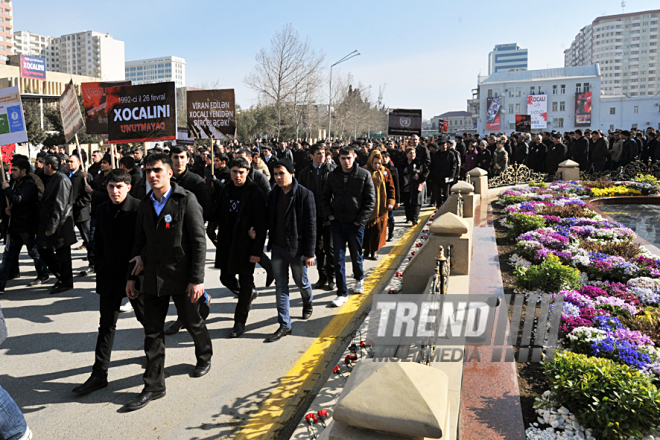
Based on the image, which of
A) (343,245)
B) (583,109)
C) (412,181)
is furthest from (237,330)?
(583,109)

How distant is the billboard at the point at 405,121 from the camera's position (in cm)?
2150

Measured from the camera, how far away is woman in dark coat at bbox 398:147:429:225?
12.2 m

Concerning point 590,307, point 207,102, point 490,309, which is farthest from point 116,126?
point 590,307

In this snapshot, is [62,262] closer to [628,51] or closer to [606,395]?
[606,395]

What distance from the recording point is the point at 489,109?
10575 centimetres

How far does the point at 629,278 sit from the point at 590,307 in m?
1.60

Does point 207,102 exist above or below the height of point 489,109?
below

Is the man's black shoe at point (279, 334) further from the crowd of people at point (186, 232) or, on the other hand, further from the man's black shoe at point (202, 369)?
the man's black shoe at point (202, 369)

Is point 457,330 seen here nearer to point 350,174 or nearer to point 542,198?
point 350,174

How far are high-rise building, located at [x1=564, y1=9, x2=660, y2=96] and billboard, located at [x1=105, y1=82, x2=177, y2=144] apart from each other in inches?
7353

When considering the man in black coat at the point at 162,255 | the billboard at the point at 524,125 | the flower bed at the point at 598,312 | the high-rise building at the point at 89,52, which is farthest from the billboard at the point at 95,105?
the high-rise building at the point at 89,52

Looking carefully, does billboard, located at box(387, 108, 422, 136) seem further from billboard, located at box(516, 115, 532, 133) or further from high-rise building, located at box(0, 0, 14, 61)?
high-rise building, located at box(0, 0, 14, 61)

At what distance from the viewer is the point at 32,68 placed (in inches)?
3214

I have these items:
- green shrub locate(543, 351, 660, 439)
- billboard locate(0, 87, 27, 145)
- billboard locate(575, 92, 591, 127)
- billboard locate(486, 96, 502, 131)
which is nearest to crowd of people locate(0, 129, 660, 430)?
billboard locate(0, 87, 27, 145)
